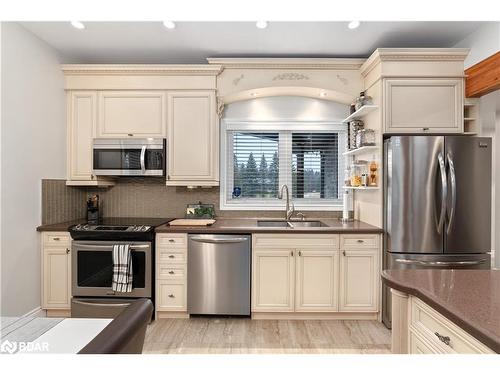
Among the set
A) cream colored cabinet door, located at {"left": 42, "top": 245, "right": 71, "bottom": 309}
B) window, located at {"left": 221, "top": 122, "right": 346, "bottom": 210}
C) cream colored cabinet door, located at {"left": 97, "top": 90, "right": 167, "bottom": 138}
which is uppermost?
cream colored cabinet door, located at {"left": 97, "top": 90, "right": 167, "bottom": 138}

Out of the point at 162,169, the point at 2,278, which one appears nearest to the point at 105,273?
the point at 2,278

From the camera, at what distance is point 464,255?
8.43ft

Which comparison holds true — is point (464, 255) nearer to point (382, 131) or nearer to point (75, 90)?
point (382, 131)

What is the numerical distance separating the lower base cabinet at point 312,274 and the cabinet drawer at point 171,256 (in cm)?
66

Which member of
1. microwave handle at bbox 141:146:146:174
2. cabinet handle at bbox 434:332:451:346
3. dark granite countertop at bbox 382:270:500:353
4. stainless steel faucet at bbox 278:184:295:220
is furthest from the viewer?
stainless steel faucet at bbox 278:184:295:220

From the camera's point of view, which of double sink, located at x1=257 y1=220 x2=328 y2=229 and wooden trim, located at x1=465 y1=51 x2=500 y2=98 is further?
double sink, located at x1=257 y1=220 x2=328 y2=229

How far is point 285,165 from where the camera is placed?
12.0 ft

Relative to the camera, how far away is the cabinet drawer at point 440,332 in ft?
3.11

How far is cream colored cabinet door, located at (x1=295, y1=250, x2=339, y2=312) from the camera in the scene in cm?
285

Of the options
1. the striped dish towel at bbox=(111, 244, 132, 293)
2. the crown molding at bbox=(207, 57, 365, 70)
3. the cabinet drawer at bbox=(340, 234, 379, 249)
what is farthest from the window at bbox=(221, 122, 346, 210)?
the striped dish towel at bbox=(111, 244, 132, 293)

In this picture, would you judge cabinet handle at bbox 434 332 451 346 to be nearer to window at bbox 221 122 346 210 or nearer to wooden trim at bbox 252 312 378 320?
wooden trim at bbox 252 312 378 320

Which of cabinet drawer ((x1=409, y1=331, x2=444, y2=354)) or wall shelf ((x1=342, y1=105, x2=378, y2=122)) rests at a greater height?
wall shelf ((x1=342, y1=105, x2=378, y2=122))

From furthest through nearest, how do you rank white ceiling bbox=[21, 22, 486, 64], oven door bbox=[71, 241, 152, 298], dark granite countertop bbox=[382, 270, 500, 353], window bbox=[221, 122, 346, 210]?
window bbox=[221, 122, 346, 210] → oven door bbox=[71, 241, 152, 298] → white ceiling bbox=[21, 22, 486, 64] → dark granite countertop bbox=[382, 270, 500, 353]

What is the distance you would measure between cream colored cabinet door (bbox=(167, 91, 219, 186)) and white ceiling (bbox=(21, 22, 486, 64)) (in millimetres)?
488
